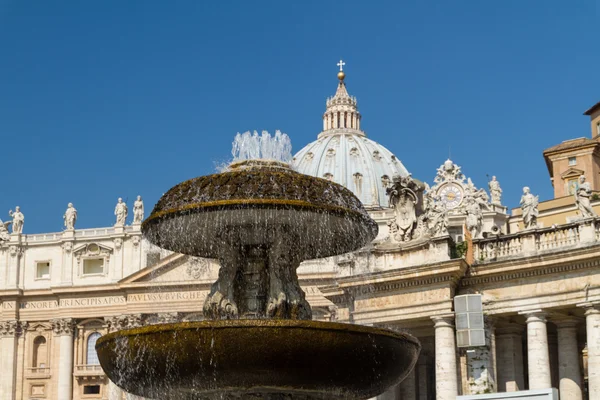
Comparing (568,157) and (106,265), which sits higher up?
(568,157)

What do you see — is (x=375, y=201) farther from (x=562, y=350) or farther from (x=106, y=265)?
(x=562, y=350)

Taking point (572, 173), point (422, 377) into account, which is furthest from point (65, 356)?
point (422, 377)

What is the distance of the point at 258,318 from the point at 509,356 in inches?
701

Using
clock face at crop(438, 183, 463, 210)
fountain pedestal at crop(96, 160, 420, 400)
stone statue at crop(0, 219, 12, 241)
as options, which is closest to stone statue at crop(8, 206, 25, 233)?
stone statue at crop(0, 219, 12, 241)

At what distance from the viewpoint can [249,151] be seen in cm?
1819

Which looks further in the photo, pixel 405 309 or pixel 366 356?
pixel 405 309

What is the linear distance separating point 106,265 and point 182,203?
2328 inches

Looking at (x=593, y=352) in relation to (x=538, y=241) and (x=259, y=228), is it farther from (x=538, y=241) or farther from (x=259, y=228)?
(x=259, y=228)

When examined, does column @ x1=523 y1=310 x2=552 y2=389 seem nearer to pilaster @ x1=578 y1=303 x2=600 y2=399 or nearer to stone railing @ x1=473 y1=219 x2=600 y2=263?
pilaster @ x1=578 y1=303 x2=600 y2=399

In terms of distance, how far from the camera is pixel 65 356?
71.2m

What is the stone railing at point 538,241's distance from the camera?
28.2 meters

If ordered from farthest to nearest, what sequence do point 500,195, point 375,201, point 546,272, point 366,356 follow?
point 375,201 → point 500,195 → point 546,272 → point 366,356

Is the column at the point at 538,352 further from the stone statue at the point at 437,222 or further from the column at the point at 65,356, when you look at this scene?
the column at the point at 65,356

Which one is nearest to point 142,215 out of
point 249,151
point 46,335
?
point 46,335
